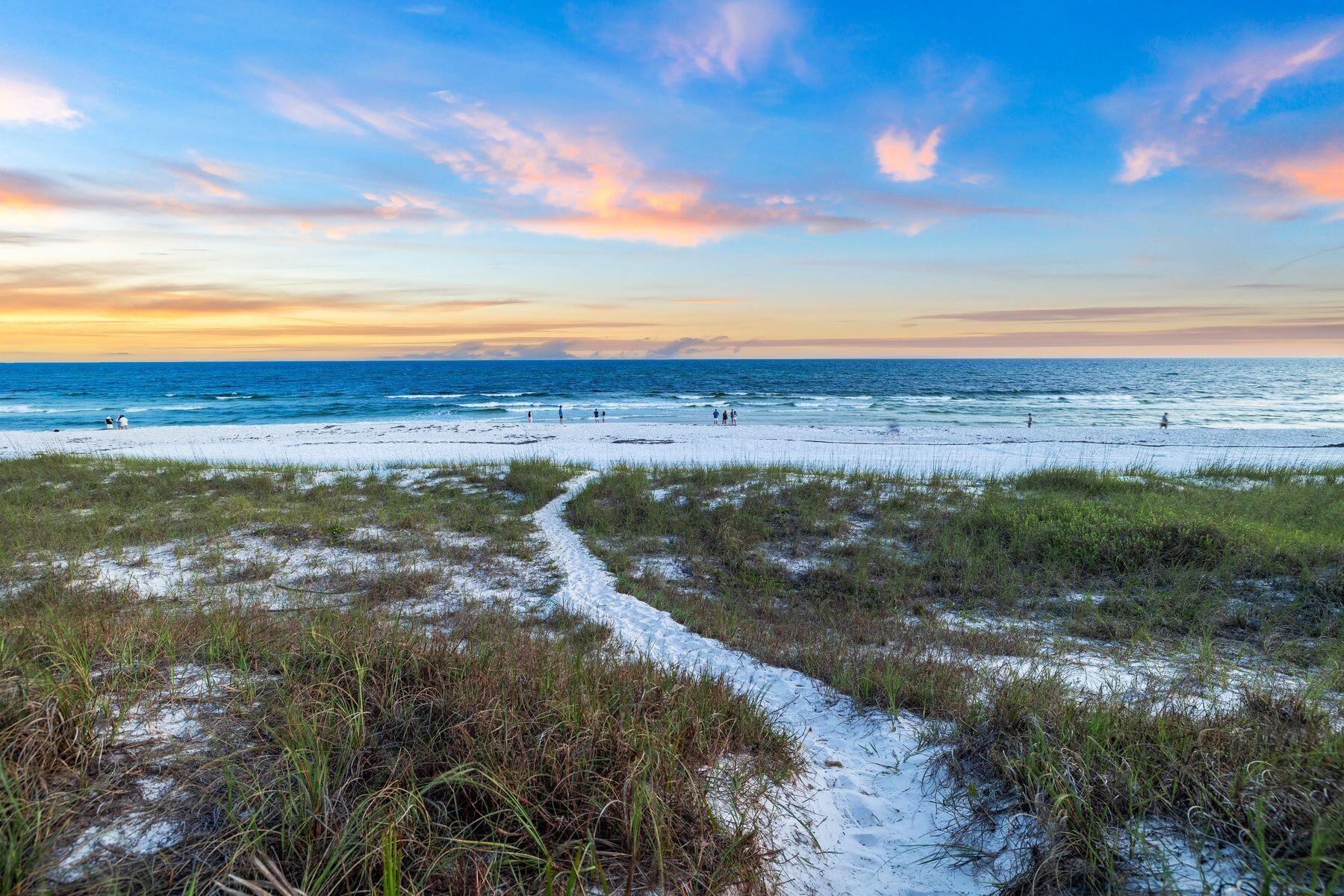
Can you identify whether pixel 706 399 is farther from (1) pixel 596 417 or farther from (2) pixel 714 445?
(2) pixel 714 445

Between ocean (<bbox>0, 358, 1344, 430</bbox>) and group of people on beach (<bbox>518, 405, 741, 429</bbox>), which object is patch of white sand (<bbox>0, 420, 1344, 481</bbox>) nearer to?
group of people on beach (<bbox>518, 405, 741, 429</bbox>)

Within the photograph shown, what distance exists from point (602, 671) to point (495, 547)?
762 cm

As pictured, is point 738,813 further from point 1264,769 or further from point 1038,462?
point 1038,462

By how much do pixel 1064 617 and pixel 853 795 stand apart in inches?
238

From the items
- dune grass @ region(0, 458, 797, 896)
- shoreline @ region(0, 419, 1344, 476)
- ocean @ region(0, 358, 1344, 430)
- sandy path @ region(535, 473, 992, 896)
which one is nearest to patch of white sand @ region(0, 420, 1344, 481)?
shoreline @ region(0, 419, 1344, 476)

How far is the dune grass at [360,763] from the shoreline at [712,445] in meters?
15.0

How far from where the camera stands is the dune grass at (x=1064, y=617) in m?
2.95

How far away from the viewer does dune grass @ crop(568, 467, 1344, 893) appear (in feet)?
9.67

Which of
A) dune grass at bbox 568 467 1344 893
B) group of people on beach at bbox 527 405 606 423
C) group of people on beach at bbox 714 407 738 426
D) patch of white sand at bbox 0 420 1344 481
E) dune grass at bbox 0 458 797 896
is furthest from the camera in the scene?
group of people on beach at bbox 527 405 606 423

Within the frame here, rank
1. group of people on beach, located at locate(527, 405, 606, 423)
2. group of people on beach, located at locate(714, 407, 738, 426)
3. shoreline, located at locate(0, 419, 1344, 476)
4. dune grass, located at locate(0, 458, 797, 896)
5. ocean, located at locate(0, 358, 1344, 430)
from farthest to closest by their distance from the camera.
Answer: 1. ocean, located at locate(0, 358, 1344, 430)
2. group of people on beach, located at locate(527, 405, 606, 423)
3. group of people on beach, located at locate(714, 407, 738, 426)
4. shoreline, located at locate(0, 419, 1344, 476)
5. dune grass, located at locate(0, 458, 797, 896)

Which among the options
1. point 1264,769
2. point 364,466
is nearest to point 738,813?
point 1264,769

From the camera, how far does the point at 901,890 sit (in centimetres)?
308

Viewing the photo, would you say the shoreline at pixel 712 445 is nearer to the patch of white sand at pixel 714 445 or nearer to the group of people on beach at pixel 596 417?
the patch of white sand at pixel 714 445

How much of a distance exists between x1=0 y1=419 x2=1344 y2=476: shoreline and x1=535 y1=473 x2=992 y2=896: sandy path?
42.7 feet
